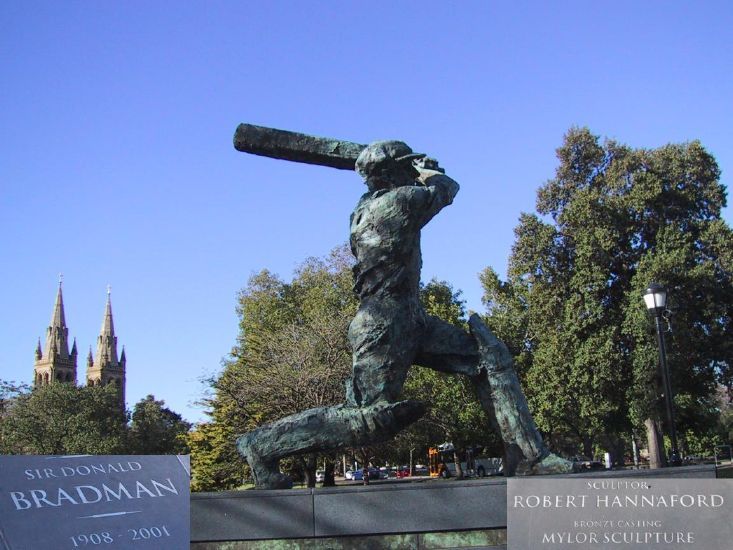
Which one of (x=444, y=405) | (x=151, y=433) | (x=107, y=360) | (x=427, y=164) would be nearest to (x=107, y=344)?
(x=107, y=360)

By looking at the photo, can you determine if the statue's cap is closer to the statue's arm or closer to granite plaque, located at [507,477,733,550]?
the statue's arm

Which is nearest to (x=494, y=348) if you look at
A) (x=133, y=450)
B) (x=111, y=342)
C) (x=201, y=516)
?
(x=201, y=516)

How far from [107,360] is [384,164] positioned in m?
120

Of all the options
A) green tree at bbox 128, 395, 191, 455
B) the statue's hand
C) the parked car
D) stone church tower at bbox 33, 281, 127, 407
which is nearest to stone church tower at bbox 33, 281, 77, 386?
stone church tower at bbox 33, 281, 127, 407

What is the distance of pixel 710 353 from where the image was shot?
26031 millimetres

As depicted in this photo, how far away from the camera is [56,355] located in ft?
366

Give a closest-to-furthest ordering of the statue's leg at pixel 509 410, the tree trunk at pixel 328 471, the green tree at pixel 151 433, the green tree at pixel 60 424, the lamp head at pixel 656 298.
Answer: the statue's leg at pixel 509 410 → the lamp head at pixel 656 298 → the tree trunk at pixel 328 471 → the green tree at pixel 60 424 → the green tree at pixel 151 433

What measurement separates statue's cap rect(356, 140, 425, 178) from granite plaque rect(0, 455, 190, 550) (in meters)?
3.15

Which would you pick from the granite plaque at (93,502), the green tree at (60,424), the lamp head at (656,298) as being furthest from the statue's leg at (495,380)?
the green tree at (60,424)

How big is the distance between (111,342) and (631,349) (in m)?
105

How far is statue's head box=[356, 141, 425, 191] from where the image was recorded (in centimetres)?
703

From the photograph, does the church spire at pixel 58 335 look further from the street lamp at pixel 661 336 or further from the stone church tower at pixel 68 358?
the street lamp at pixel 661 336

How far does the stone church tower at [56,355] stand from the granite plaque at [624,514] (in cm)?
11320

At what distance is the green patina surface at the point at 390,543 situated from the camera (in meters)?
5.71
